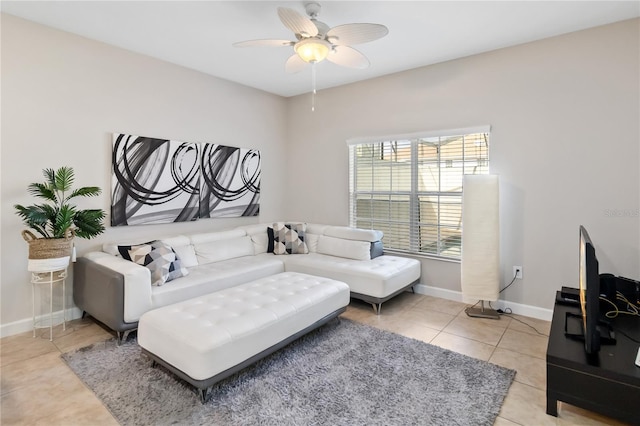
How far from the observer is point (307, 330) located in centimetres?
261

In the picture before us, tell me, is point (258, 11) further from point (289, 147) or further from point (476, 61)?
point (289, 147)

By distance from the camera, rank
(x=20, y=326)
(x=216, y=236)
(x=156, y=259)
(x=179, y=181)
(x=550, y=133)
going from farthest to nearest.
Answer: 1. (x=216, y=236)
2. (x=179, y=181)
3. (x=550, y=133)
4. (x=156, y=259)
5. (x=20, y=326)

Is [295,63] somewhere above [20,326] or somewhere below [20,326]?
above

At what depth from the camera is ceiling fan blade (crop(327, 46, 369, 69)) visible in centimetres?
267

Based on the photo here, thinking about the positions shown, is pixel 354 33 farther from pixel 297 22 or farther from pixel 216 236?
pixel 216 236

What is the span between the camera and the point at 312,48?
2.51 meters

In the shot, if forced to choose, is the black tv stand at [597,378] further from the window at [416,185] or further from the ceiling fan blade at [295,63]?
the ceiling fan blade at [295,63]

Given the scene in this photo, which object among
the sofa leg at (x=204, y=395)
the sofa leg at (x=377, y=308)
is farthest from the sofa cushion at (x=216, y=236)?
the sofa leg at (x=204, y=395)

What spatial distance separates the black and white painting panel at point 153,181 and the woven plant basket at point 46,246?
0.63 metres

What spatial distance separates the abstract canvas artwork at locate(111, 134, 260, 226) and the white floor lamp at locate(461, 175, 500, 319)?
9.29ft

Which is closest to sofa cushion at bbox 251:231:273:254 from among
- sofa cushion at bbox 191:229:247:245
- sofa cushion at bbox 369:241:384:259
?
sofa cushion at bbox 191:229:247:245

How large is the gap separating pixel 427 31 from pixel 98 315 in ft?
12.5

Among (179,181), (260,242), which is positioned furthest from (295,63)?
(260,242)

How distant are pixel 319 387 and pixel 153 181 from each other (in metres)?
2.81
